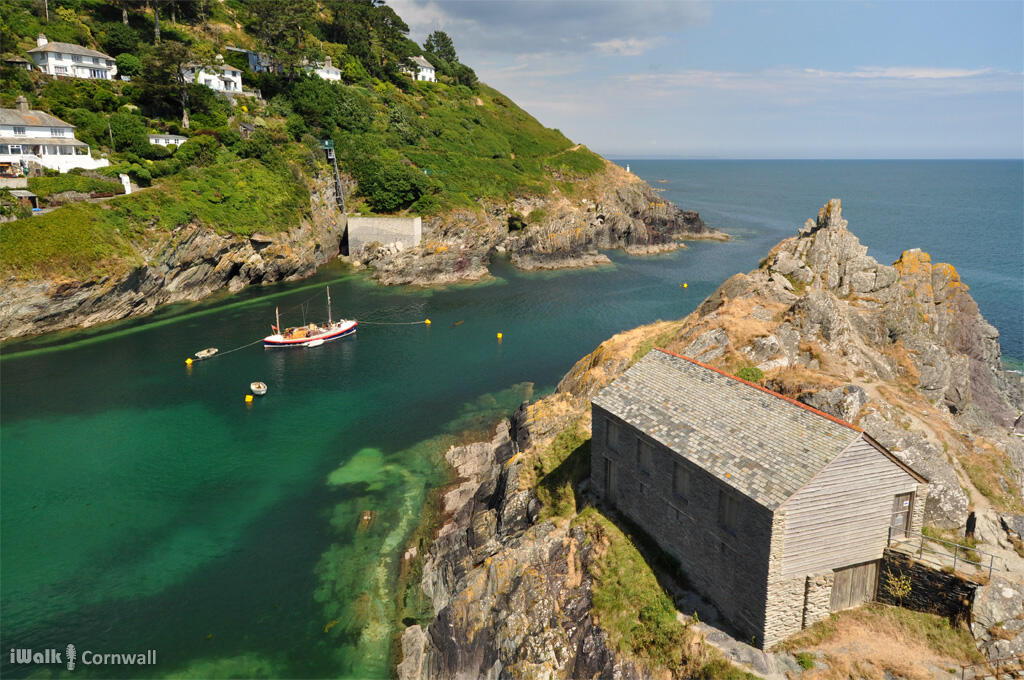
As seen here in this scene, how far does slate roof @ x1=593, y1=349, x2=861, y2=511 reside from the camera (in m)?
18.7

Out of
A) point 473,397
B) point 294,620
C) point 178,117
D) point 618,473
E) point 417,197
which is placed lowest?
point 294,620

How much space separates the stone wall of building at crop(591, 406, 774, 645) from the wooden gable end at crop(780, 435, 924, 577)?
94 cm

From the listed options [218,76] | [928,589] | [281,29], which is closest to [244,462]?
[928,589]

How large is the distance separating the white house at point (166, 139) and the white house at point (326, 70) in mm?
44751

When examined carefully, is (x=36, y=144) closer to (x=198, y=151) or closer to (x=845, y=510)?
(x=198, y=151)

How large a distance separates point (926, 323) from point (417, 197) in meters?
84.7

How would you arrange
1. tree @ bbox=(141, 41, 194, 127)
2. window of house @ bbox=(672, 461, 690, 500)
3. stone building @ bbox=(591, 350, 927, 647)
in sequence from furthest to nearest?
tree @ bbox=(141, 41, 194, 127)
window of house @ bbox=(672, 461, 690, 500)
stone building @ bbox=(591, 350, 927, 647)

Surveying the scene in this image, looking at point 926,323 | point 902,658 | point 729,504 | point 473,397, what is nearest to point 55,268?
point 473,397

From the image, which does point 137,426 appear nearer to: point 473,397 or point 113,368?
point 113,368

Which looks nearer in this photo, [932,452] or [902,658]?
[902,658]

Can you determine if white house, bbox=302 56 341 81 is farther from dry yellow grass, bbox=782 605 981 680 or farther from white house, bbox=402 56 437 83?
dry yellow grass, bbox=782 605 981 680

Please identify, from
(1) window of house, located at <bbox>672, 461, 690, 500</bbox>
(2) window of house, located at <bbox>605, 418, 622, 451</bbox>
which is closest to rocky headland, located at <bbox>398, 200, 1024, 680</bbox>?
(2) window of house, located at <bbox>605, 418, 622, 451</bbox>

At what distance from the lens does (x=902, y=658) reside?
59.1ft

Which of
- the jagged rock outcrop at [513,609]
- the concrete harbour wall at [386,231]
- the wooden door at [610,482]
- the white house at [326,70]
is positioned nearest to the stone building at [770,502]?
the wooden door at [610,482]
